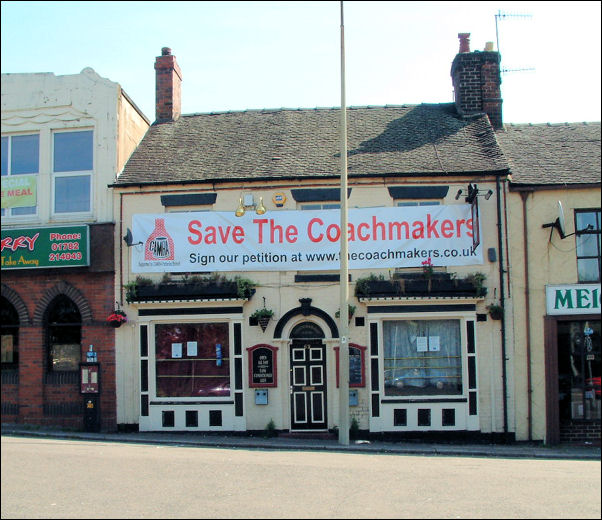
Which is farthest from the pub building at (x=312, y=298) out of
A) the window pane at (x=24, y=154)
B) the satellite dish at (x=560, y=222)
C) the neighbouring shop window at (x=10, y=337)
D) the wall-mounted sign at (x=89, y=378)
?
the neighbouring shop window at (x=10, y=337)

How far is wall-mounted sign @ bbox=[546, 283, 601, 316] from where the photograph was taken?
14.8 meters

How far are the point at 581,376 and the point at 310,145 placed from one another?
8433mm

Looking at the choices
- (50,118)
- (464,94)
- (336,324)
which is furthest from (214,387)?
(464,94)

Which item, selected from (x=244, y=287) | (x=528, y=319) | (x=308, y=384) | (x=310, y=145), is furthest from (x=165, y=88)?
Result: (x=528, y=319)

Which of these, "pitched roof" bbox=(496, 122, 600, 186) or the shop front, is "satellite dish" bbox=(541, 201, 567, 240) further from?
the shop front

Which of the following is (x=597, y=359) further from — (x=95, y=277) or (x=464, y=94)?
(x=95, y=277)

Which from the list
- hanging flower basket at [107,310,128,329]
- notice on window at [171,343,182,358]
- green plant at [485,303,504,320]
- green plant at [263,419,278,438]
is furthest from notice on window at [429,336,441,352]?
hanging flower basket at [107,310,128,329]

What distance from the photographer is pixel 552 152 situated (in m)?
16.9

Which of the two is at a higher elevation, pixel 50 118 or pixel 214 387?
pixel 50 118

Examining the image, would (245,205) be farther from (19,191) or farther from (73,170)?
(19,191)

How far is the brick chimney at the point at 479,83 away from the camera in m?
18.2

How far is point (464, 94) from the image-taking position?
18250 millimetres

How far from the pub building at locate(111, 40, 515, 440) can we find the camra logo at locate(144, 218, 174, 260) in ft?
0.11

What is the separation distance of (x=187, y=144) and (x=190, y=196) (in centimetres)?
246
